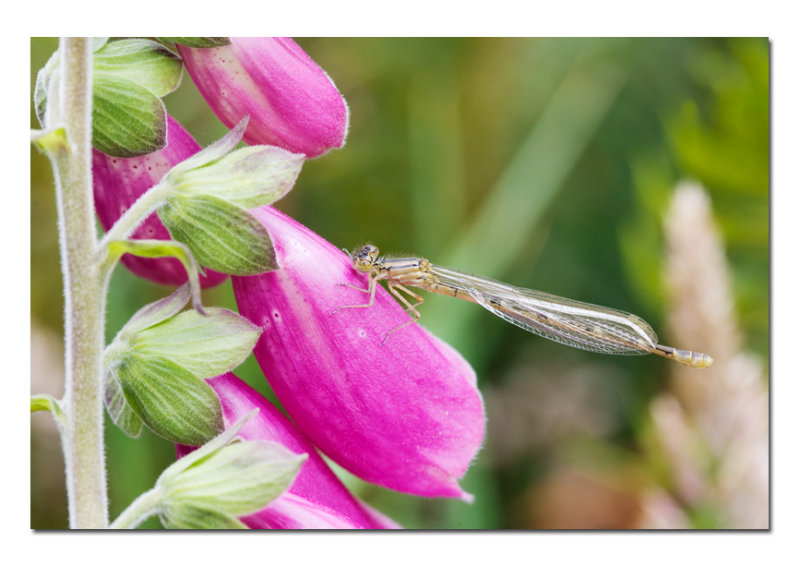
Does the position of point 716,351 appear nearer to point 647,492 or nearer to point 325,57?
point 647,492

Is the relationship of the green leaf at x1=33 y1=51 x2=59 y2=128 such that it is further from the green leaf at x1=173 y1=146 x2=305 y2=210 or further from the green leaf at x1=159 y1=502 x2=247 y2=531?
the green leaf at x1=159 y1=502 x2=247 y2=531

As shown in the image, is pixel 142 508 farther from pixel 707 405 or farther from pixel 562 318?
pixel 707 405

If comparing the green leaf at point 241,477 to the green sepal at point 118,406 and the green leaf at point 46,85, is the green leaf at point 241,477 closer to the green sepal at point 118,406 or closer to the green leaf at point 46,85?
the green sepal at point 118,406

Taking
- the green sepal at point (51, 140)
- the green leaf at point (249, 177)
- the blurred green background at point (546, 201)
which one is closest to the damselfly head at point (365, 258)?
the green leaf at point (249, 177)

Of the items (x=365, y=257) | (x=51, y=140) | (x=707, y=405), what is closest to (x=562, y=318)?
(x=365, y=257)

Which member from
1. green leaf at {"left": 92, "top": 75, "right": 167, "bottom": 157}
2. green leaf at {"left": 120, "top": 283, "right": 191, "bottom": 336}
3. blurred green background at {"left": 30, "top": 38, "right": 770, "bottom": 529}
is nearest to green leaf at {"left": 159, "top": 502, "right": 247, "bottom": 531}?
green leaf at {"left": 120, "top": 283, "right": 191, "bottom": 336}

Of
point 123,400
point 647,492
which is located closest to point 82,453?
point 123,400

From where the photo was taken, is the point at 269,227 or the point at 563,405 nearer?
the point at 269,227
